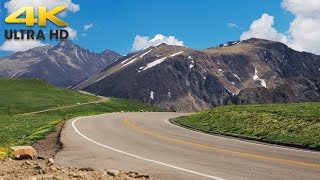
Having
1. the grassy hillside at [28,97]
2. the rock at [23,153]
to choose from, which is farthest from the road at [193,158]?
the grassy hillside at [28,97]

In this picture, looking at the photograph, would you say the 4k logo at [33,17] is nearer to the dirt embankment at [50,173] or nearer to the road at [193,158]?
the road at [193,158]

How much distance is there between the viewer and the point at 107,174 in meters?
13.1

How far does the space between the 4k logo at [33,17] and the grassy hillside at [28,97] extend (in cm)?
5658

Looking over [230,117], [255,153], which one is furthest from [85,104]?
[255,153]

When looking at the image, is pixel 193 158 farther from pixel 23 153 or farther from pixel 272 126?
pixel 272 126

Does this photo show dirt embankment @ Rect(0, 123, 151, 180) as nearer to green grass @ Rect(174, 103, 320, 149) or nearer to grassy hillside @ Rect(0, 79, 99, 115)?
green grass @ Rect(174, 103, 320, 149)

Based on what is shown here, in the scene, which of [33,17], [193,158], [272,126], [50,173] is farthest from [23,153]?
[33,17]

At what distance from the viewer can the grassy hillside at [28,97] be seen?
10150 cm

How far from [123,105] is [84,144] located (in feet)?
342

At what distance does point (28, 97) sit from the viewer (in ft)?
376

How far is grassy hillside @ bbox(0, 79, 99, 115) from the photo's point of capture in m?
102

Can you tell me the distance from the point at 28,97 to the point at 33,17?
256ft

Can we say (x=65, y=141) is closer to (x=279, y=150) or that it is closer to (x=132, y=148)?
(x=132, y=148)

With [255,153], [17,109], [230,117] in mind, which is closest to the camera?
[255,153]
